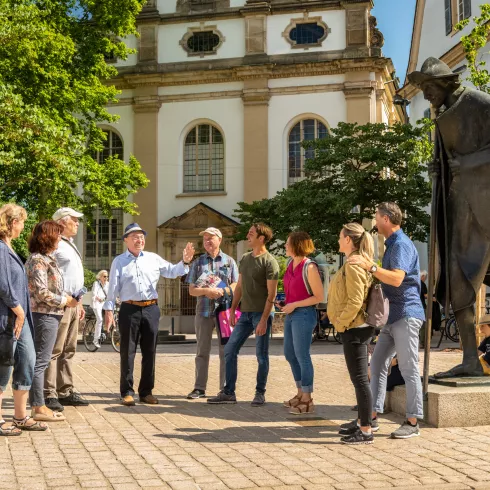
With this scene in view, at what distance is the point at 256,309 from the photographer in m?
8.59

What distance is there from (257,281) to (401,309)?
2.29m

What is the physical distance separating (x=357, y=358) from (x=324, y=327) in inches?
586

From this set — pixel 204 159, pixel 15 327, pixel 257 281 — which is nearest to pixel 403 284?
pixel 257 281

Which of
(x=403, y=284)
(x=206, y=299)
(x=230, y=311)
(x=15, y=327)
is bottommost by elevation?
(x=15, y=327)

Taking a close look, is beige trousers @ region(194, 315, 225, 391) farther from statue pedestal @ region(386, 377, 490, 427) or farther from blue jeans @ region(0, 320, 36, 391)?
statue pedestal @ region(386, 377, 490, 427)

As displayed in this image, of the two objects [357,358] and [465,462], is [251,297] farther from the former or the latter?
[465,462]

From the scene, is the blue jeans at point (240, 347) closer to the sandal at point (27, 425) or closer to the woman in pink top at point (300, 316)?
the woman in pink top at point (300, 316)

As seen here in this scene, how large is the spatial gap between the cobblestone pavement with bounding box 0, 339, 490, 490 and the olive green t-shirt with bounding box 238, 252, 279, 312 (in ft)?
3.57

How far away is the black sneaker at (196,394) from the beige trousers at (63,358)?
138 centimetres

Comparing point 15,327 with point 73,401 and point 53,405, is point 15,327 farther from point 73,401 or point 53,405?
point 73,401

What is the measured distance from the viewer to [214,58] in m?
35.9

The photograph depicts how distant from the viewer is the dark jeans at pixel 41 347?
284 inches

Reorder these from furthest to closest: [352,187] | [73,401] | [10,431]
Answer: [352,187] → [73,401] → [10,431]

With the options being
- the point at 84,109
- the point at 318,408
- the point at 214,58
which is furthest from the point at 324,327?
the point at 214,58
